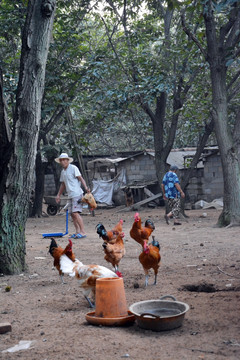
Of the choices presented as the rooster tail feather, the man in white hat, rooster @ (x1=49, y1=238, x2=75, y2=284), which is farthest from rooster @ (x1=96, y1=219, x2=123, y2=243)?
the man in white hat

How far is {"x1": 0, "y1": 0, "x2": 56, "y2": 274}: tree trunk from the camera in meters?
6.56

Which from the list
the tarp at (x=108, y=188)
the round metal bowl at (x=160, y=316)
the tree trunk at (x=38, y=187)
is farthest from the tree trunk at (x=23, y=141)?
the tarp at (x=108, y=188)

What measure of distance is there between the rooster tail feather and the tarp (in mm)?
A: 20040

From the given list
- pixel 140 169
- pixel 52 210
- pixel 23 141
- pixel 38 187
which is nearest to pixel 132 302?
pixel 23 141

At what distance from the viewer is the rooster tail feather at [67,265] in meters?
5.12

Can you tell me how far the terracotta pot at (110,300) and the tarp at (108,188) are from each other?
21.3 m

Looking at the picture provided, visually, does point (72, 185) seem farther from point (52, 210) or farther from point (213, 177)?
point (213, 177)

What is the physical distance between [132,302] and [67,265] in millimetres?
934

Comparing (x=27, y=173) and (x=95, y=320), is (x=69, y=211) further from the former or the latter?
(x=95, y=320)

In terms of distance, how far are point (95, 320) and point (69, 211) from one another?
629 centimetres

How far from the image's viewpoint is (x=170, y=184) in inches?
534

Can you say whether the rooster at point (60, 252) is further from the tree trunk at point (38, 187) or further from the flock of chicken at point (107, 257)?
the tree trunk at point (38, 187)

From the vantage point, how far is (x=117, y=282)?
4.33m

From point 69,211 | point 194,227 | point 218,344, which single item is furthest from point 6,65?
point 218,344
